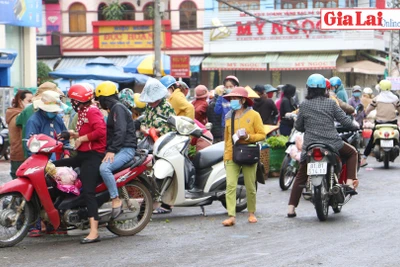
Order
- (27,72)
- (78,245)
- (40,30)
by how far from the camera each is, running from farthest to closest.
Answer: (40,30) < (27,72) < (78,245)

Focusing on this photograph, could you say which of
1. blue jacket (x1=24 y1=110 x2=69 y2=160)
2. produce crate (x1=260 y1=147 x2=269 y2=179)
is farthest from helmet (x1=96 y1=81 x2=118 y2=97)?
produce crate (x1=260 y1=147 x2=269 y2=179)

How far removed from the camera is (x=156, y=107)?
38.4 ft

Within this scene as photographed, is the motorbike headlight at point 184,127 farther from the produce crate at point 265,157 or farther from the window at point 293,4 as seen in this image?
the window at point 293,4

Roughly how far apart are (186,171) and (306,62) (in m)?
32.9

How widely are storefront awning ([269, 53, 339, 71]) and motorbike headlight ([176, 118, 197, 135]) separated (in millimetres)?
32335

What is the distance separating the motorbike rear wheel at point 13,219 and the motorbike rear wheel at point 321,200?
3.33m

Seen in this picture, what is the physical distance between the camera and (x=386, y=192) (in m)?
13.9

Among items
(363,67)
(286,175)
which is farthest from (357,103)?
(363,67)

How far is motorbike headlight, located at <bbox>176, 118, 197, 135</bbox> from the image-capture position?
11.2 m

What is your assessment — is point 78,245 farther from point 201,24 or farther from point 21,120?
point 201,24

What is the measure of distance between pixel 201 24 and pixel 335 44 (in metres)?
6.98

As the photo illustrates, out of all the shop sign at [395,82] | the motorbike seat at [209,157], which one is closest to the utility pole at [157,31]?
the shop sign at [395,82]

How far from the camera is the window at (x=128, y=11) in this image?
47438 mm

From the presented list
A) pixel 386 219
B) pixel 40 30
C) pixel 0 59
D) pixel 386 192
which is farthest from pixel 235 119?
pixel 40 30
